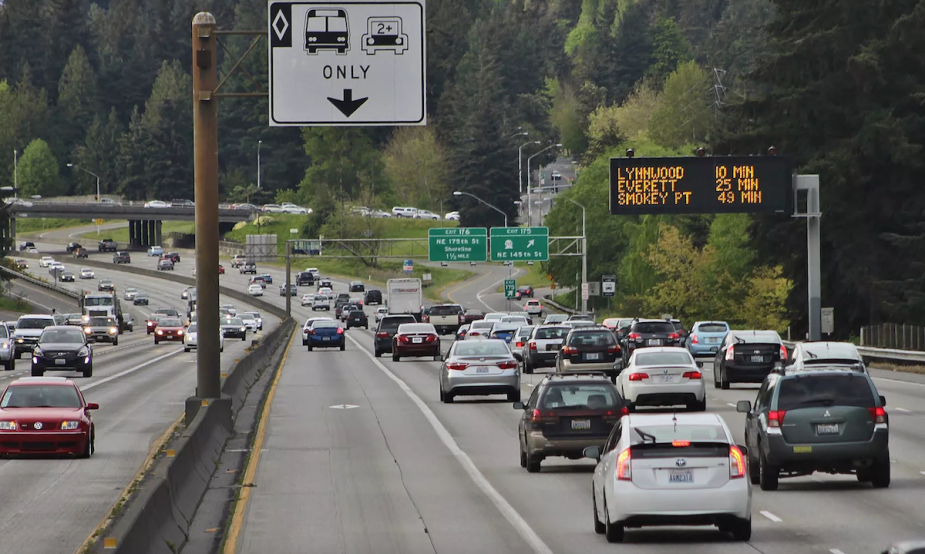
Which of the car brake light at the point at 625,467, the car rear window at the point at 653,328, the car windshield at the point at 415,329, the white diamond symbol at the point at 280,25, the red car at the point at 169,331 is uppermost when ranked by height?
the white diamond symbol at the point at 280,25

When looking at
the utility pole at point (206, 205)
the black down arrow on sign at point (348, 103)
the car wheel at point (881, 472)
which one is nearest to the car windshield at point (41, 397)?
the utility pole at point (206, 205)

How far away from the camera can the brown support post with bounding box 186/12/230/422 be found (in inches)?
1055

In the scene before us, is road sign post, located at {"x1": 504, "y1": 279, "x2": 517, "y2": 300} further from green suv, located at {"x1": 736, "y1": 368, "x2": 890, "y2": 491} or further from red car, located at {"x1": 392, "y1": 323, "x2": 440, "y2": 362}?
green suv, located at {"x1": 736, "y1": 368, "x2": 890, "y2": 491}

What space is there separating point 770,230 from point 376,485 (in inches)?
2066

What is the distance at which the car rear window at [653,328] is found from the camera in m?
56.9

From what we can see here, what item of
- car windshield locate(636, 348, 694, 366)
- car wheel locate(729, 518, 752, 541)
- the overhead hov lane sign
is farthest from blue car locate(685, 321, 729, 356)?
car wheel locate(729, 518, 752, 541)

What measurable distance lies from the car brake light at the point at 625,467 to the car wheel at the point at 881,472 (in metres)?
5.79

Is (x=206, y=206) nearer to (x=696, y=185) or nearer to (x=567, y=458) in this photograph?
(x=567, y=458)

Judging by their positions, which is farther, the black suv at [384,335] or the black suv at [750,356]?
the black suv at [384,335]

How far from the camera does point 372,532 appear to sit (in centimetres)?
1702

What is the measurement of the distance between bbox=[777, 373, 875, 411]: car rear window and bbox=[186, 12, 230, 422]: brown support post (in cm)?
1061

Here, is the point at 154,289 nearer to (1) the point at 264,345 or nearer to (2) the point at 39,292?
(2) the point at 39,292

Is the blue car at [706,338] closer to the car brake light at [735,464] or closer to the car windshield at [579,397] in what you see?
the car windshield at [579,397]

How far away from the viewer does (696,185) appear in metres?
50.9
